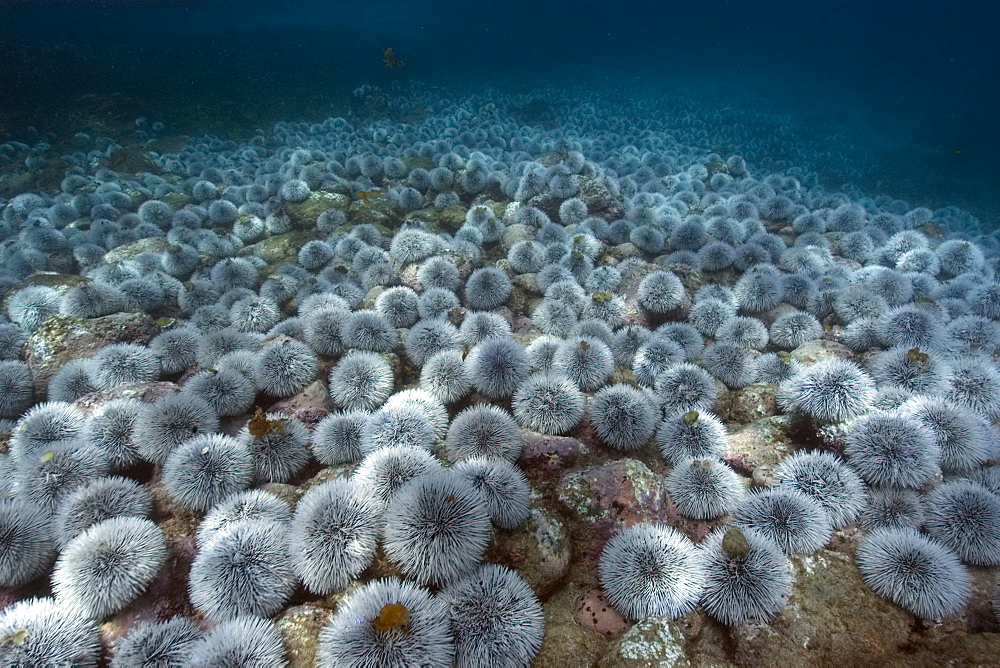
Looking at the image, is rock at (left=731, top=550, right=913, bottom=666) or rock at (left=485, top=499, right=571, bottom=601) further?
rock at (left=485, top=499, right=571, bottom=601)

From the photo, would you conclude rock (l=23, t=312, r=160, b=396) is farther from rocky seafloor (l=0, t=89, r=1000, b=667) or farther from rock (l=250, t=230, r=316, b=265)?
rock (l=250, t=230, r=316, b=265)

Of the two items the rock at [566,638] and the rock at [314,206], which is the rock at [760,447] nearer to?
the rock at [566,638]

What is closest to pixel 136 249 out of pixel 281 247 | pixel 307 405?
pixel 281 247

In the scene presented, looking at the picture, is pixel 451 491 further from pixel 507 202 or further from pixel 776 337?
pixel 507 202

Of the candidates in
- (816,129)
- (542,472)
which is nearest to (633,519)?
(542,472)

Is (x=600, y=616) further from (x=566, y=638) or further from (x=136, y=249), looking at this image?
(x=136, y=249)

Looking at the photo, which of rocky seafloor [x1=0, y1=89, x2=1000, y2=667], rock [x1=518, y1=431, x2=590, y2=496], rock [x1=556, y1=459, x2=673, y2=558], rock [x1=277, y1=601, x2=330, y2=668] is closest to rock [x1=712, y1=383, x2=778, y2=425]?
rocky seafloor [x1=0, y1=89, x2=1000, y2=667]

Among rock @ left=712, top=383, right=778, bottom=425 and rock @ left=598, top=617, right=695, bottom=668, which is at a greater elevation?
rock @ left=598, top=617, right=695, bottom=668
